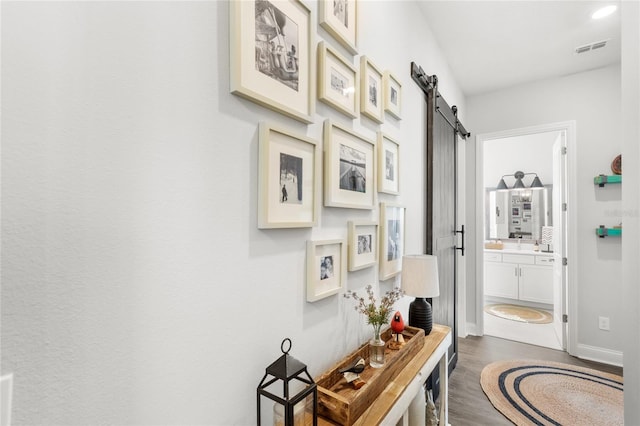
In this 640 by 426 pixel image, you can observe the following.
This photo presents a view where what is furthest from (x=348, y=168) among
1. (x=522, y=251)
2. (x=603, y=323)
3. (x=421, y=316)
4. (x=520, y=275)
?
(x=522, y=251)

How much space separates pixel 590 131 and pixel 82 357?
14.0 ft

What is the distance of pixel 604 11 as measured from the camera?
2309mm

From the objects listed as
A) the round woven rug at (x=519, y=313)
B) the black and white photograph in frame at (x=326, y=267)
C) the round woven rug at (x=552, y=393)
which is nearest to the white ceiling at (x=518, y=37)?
the black and white photograph in frame at (x=326, y=267)

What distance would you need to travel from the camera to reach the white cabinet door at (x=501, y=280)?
490cm

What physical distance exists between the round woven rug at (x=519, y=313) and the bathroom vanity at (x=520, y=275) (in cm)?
15

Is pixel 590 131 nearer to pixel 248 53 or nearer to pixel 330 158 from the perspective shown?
pixel 330 158

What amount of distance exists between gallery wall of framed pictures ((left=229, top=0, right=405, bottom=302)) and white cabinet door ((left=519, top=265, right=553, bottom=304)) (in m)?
4.17

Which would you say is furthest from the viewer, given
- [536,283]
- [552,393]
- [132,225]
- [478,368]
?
[536,283]

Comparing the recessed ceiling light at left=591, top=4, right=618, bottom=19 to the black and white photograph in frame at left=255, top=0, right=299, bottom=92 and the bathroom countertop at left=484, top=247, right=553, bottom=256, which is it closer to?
the black and white photograph in frame at left=255, top=0, right=299, bottom=92

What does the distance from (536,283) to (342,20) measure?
197 inches

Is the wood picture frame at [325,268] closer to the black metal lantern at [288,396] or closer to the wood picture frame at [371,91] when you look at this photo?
the black metal lantern at [288,396]

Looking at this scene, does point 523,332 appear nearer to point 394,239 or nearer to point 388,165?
point 394,239

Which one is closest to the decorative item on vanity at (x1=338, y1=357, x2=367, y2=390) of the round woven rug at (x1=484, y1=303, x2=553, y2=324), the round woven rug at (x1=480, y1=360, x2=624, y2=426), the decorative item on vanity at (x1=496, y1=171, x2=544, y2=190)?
the round woven rug at (x1=480, y1=360, x2=624, y2=426)

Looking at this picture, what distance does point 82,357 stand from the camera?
56 cm
